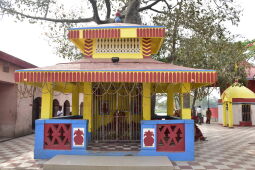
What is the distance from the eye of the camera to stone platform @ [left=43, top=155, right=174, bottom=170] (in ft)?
18.6

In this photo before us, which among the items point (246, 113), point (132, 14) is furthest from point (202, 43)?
point (246, 113)

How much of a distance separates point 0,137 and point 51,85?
20.7 feet

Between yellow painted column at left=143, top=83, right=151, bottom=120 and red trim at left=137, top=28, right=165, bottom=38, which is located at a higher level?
red trim at left=137, top=28, right=165, bottom=38

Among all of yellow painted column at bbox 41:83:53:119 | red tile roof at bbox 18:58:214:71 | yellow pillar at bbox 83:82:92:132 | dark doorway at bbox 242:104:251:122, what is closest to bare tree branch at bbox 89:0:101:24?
red tile roof at bbox 18:58:214:71

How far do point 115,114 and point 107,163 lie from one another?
356 cm

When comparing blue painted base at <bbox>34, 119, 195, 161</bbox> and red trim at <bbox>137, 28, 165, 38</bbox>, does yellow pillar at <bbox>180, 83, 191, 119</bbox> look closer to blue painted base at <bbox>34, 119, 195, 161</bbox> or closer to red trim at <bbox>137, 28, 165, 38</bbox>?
blue painted base at <bbox>34, 119, 195, 161</bbox>

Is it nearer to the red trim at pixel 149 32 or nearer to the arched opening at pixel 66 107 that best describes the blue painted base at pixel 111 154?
the red trim at pixel 149 32

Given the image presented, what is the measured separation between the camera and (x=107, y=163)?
5.91 meters

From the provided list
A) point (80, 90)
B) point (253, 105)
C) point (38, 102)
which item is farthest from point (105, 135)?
point (253, 105)

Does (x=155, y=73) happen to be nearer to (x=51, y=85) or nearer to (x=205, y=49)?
(x=51, y=85)

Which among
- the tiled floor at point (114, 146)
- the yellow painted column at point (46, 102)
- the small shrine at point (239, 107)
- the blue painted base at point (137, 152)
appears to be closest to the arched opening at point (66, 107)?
the tiled floor at point (114, 146)

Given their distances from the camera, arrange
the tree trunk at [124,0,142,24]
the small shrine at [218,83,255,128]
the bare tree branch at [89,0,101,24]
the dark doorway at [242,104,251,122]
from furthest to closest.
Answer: the dark doorway at [242,104,251,122], the small shrine at [218,83,255,128], the bare tree branch at [89,0,101,24], the tree trunk at [124,0,142,24]

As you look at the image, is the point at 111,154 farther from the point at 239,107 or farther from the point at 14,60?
the point at 239,107

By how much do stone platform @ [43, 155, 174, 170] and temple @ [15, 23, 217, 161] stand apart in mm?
528
